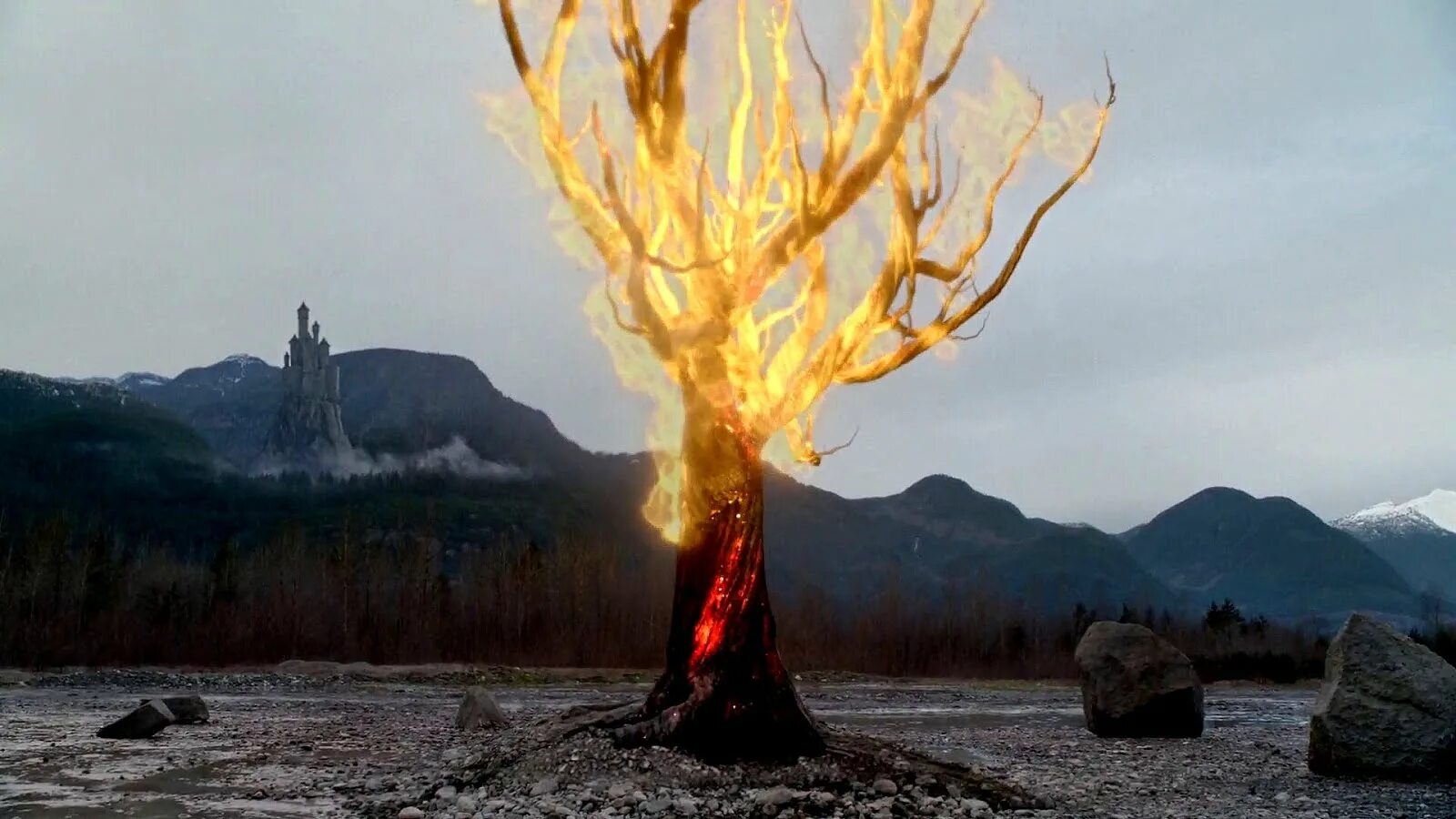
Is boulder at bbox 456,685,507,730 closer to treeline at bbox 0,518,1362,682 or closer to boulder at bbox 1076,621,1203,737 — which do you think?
boulder at bbox 1076,621,1203,737

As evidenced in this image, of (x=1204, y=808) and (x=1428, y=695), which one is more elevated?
(x=1428, y=695)

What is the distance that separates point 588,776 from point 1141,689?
13.4 meters

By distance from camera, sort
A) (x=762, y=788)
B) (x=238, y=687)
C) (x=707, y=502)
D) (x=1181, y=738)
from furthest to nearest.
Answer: (x=238, y=687) < (x=1181, y=738) < (x=707, y=502) < (x=762, y=788)

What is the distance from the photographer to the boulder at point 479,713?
72.2 ft

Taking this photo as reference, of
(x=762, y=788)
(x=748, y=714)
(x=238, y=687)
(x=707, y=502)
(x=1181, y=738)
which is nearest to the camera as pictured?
(x=762, y=788)

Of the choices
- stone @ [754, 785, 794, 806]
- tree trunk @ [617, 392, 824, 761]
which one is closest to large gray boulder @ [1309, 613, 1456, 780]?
tree trunk @ [617, 392, 824, 761]

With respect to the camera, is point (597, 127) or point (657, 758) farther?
point (597, 127)

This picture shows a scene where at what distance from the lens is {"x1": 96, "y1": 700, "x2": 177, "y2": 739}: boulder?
66.5 ft

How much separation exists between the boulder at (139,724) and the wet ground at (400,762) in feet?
1.16

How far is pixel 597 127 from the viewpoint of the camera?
14109 mm

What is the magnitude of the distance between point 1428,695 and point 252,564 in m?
92.7

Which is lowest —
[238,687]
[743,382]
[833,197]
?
[238,687]

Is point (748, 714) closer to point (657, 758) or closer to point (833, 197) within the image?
point (657, 758)

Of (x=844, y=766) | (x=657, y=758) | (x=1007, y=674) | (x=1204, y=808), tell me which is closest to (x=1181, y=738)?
(x=1204, y=808)
